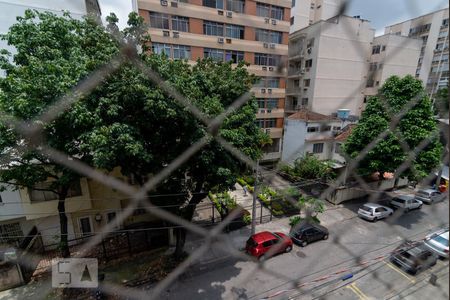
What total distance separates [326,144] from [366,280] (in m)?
4.27

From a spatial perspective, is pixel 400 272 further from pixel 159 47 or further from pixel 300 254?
pixel 159 47

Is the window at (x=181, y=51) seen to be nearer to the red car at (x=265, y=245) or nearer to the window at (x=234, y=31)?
the window at (x=234, y=31)

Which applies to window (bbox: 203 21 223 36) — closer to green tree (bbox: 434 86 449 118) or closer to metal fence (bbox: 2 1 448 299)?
metal fence (bbox: 2 1 448 299)

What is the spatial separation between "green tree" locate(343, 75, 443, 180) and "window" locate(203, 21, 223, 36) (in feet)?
14.9

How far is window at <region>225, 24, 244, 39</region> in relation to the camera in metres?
6.96

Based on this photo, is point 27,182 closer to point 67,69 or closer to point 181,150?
point 67,69

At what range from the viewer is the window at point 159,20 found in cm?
609

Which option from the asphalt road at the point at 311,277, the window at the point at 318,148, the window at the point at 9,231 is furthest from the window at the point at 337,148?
the window at the point at 9,231

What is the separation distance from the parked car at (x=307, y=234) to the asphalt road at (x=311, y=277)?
107mm

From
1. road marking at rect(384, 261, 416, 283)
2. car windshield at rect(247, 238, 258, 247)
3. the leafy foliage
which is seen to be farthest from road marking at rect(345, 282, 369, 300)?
the leafy foliage

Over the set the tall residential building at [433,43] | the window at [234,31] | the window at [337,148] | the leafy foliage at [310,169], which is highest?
the window at [234,31]

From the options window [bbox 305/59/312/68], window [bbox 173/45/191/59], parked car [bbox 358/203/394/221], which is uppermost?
window [bbox 173/45/191/59]

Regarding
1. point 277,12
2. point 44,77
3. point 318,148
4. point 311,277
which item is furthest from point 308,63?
point 44,77

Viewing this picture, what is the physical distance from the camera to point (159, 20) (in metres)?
6.16
